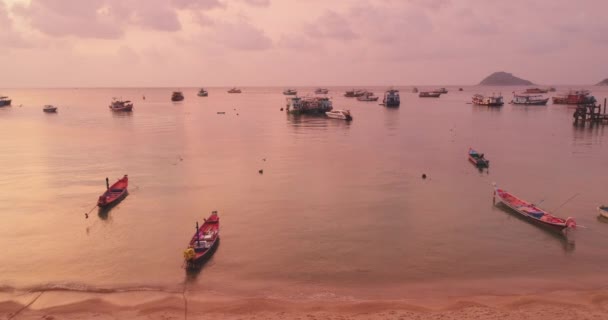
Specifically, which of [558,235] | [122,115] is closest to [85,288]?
[558,235]

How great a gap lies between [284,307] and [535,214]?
63.8 ft

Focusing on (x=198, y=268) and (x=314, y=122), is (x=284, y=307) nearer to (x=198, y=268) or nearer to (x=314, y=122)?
(x=198, y=268)

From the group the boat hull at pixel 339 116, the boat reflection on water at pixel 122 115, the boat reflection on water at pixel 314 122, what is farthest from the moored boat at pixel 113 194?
the boat reflection on water at pixel 122 115

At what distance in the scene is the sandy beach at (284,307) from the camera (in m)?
18.1

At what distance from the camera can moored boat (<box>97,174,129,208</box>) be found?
109 feet

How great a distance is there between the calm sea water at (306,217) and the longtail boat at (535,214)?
0.61 meters

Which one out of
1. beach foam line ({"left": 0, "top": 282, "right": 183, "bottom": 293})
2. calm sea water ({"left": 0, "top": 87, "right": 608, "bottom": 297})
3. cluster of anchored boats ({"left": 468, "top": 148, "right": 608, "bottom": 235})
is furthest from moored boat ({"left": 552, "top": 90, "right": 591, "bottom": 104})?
beach foam line ({"left": 0, "top": 282, "right": 183, "bottom": 293})

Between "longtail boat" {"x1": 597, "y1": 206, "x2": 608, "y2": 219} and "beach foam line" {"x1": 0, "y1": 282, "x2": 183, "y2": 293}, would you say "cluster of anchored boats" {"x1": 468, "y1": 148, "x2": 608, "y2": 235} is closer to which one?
"longtail boat" {"x1": 597, "y1": 206, "x2": 608, "y2": 219}

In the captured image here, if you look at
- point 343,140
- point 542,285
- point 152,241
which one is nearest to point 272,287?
point 152,241

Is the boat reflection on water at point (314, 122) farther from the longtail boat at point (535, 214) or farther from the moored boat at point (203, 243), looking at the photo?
the moored boat at point (203, 243)

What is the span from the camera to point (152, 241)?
27000mm

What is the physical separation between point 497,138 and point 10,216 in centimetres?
6542

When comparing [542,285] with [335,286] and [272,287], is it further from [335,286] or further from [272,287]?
[272,287]

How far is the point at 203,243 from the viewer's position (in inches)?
960
